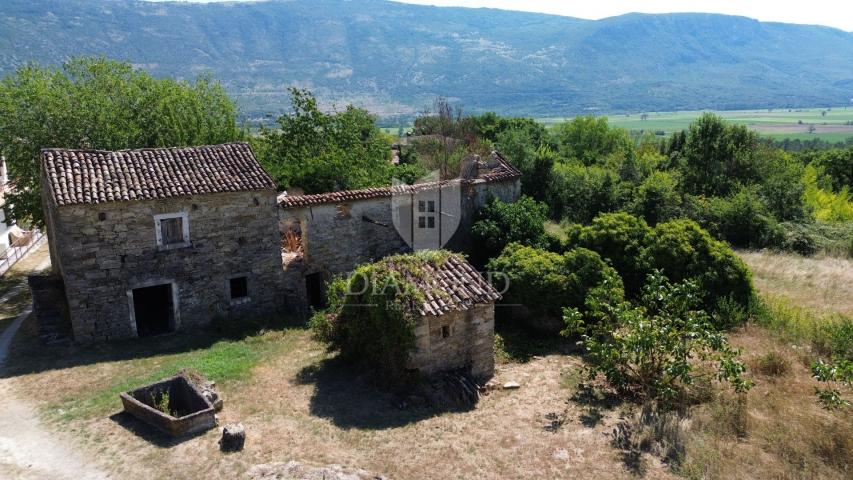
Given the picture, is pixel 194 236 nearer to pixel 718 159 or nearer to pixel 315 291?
pixel 315 291

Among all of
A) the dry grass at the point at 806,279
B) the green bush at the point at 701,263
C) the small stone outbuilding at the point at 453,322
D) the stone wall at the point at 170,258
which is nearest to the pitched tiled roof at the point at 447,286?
the small stone outbuilding at the point at 453,322

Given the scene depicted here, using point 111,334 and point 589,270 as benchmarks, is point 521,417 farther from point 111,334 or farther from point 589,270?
point 111,334

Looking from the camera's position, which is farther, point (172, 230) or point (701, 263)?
point (701, 263)

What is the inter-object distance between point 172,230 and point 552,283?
1202 cm

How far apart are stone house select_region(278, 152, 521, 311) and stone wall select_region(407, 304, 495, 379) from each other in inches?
288

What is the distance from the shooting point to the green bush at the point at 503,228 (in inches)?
858

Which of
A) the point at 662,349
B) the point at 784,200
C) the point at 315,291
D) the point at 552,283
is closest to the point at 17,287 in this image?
the point at 315,291

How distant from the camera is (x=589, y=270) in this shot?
18.6 m

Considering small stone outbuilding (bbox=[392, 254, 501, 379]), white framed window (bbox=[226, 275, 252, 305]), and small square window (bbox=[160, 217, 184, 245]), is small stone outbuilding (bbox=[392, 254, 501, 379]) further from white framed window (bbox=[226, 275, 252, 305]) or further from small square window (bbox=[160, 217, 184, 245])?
small square window (bbox=[160, 217, 184, 245])

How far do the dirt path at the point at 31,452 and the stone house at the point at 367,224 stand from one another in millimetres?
8625

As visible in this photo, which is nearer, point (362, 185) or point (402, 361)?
point (402, 361)

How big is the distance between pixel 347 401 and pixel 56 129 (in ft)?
61.3

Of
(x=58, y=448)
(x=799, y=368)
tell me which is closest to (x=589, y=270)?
(x=799, y=368)

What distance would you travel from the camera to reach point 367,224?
20.8 meters
